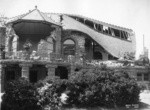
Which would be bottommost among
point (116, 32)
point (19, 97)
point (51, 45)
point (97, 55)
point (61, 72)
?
point (19, 97)

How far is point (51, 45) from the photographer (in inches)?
1475

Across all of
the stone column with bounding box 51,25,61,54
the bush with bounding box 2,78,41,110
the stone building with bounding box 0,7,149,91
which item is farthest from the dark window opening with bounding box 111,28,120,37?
the bush with bounding box 2,78,41,110

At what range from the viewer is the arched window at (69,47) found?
4006 cm

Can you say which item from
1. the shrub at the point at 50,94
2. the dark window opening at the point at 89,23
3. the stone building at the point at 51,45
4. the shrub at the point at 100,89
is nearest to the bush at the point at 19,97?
the shrub at the point at 50,94

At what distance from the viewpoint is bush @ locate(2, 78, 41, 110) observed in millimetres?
22188

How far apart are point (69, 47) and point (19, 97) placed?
18.7m

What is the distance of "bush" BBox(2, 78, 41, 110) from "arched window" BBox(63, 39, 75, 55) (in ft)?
56.5

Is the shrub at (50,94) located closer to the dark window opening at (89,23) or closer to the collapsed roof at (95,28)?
the collapsed roof at (95,28)

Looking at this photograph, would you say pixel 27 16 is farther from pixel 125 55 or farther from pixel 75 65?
pixel 125 55

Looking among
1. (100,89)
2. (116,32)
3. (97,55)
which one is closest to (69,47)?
(97,55)

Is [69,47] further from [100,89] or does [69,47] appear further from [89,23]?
[100,89]

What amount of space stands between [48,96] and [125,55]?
19325 mm

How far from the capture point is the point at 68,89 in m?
25.9

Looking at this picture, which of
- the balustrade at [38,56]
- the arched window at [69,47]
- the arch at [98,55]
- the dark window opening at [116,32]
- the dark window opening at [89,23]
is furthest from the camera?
the dark window opening at [116,32]
